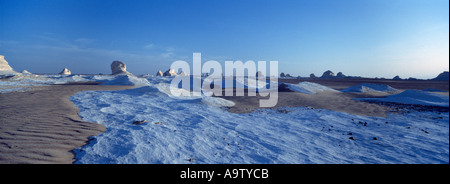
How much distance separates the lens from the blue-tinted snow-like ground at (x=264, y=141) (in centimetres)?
316

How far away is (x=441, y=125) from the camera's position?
5594 millimetres

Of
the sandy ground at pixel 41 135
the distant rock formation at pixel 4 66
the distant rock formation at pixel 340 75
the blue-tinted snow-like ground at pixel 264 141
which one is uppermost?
the distant rock formation at pixel 4 66

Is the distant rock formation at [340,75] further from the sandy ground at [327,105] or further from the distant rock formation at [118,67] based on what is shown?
the distant rock formation at [118,67]

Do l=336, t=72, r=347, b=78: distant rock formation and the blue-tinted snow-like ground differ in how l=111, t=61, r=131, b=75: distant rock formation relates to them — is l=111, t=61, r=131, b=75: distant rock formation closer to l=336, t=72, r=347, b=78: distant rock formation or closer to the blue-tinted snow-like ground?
the blue-tinted snow-like ground

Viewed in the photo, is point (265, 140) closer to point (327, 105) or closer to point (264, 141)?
point (264, 141)

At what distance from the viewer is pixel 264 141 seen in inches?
159

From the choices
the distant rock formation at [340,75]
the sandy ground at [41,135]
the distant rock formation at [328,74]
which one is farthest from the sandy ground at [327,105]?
the distant rock formation at [328,74]

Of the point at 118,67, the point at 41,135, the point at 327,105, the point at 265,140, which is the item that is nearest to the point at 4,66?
the point at 118,67

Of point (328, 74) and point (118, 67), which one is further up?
point (118, 67)

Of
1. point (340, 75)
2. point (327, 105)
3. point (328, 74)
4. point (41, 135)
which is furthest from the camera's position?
point (328, 74)

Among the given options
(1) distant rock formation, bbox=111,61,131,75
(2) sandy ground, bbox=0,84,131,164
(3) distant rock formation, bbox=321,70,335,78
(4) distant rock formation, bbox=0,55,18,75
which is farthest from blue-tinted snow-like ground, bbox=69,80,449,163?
(3) distant rock formation, bbox=321,70,335,78

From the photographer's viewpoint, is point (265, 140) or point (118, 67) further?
point (118, 67)
